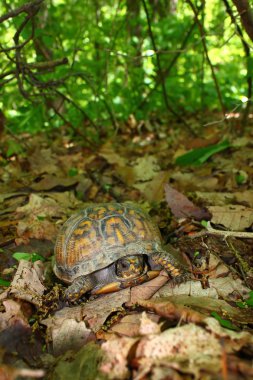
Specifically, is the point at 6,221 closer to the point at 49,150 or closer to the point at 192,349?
the point at 49,150

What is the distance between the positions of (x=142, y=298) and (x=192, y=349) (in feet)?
2.64

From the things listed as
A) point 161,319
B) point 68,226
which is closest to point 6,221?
point 68,226

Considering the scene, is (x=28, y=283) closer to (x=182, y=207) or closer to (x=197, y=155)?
(x=182, y=207)

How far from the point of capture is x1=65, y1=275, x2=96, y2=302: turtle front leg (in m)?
2.54

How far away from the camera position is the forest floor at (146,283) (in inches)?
66.1

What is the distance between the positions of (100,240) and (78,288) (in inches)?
15.8

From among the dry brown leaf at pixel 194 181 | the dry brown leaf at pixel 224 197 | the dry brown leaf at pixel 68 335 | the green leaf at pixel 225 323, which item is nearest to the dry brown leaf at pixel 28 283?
the dry brown leaf at pixel 68 335

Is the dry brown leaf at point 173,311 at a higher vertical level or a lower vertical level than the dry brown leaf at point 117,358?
higher

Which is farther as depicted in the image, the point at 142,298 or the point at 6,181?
the point at 6,181

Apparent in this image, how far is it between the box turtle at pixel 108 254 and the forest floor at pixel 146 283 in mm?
98

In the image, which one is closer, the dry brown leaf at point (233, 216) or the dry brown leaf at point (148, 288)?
the dry brown leaf at point (148, 288)

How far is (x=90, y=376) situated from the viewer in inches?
68.0

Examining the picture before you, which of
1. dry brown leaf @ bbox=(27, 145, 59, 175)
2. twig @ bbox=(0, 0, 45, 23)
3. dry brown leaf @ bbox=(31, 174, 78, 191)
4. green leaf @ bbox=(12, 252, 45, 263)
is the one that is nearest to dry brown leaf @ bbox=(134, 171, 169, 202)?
dry brown leaf @ bbox=(31, 174, 78, 191)

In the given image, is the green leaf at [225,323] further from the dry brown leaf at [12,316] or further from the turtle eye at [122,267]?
the dry brown leaf at [12,316]
